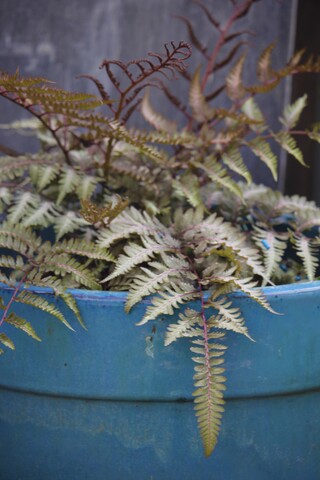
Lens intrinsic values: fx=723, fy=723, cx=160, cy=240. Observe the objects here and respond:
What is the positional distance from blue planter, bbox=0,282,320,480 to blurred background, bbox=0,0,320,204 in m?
1.37

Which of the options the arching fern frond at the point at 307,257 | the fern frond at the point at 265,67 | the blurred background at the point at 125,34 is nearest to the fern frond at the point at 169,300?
the arching fern frond at the point at 307,257

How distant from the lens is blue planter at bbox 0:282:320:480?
140 centimetres

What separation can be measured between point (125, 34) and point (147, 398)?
1.71 m

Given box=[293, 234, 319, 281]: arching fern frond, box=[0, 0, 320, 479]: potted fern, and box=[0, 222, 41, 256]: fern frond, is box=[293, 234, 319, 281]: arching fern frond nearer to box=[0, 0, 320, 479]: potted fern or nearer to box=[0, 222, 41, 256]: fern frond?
box=[0, 0, 320, 479]: potted fern

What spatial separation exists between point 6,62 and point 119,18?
1.54ft

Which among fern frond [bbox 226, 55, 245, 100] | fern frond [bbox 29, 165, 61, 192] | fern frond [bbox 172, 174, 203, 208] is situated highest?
fern frond [bbox 226, 55, 245, 100]

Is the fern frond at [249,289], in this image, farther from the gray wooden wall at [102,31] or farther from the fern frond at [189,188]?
the gray wooden wall at [102,31]

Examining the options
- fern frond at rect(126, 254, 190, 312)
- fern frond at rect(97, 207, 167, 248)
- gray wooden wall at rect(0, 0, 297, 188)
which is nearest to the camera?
fern frond at rect(126, 254, 190, 312)

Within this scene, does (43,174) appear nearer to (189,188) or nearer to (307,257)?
(189,188)

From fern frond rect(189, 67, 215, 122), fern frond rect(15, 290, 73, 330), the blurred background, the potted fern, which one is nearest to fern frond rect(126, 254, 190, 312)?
the potted fern

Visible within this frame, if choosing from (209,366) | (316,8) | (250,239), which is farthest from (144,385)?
(316,8)

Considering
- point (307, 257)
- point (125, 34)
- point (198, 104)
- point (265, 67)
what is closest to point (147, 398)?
point (307, 257)

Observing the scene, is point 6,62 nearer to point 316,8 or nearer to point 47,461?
point 316,8

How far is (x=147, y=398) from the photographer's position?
1.42m
